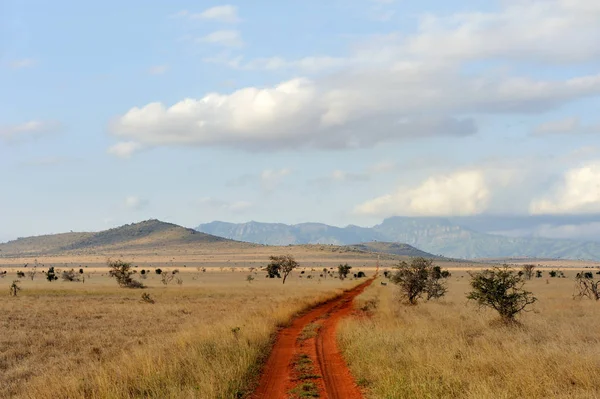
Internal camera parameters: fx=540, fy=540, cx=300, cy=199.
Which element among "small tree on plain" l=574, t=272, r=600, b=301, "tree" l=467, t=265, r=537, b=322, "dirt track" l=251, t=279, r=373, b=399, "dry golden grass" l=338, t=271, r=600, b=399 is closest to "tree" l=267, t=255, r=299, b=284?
"small tree on plain" l=574, t=272, r=600, b=301

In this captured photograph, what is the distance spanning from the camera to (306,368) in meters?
17.1

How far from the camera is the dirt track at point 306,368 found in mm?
14102

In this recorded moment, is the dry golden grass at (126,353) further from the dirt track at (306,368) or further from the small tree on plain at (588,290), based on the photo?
the small tree on plain at (588,290)

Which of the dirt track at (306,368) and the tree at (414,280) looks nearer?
the dirt track at (306,368)

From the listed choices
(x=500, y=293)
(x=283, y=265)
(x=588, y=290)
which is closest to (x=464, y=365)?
(x=500, y=293)

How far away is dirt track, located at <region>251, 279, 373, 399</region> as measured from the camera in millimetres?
14102

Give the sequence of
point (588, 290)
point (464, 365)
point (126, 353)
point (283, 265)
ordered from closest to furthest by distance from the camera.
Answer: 1. point (464, 365)
2. point (126, 353)
3. point (588, 290)
4. point (283, 265)

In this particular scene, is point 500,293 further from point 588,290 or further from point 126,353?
point 588,290

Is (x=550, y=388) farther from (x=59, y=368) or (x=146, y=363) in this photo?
(x=59, y=368)

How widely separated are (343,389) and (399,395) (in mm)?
2469

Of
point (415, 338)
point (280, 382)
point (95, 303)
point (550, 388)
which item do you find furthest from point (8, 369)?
point (95, 303)

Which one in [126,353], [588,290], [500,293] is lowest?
[588,290]

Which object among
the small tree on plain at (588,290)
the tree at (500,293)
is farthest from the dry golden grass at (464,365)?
the small tree on plain at (588,290)

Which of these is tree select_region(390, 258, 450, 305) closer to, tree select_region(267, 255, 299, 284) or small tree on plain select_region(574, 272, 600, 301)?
small tree on plain select_region(574, 272, 600, 301)
